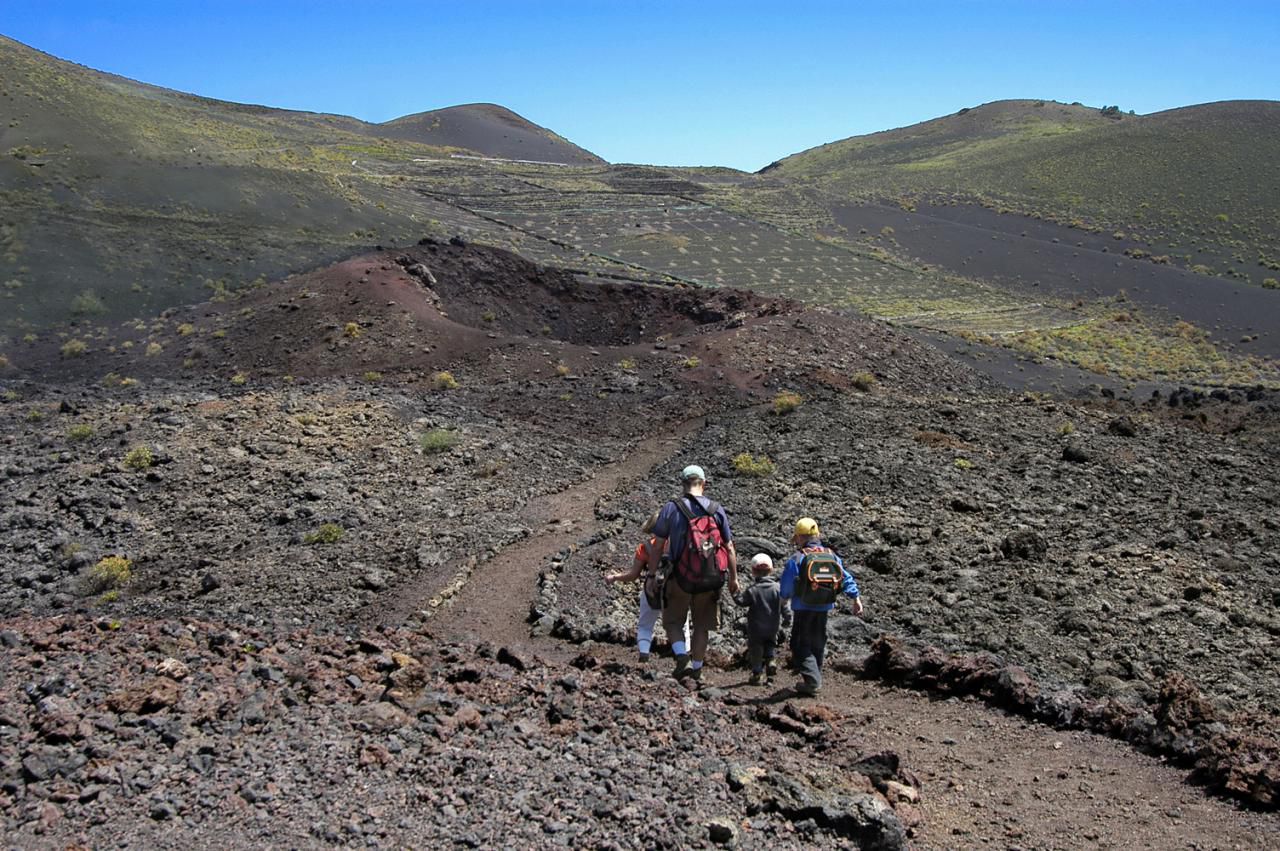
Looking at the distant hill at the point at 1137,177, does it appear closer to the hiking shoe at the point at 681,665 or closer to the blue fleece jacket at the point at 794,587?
the blue fleece jacket at the point at 794,587

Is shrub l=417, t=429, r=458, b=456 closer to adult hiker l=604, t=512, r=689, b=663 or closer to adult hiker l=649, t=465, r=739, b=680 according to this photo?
adult hiker l=604, t=512, r=689, b=663

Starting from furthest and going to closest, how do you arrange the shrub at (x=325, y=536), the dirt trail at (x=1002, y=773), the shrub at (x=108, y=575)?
the shrub at (x=325, y=536) < the shrub at (x=108, y=575) < the dirt trail at (x=1002, y=773)

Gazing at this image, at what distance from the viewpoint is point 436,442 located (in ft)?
50.0

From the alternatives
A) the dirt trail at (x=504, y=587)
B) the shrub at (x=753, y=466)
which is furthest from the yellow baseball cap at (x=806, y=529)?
the shrub at (x=753, y=466)

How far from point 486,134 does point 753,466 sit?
96.3 meters

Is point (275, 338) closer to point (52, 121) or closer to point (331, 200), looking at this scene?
point (331, 200)

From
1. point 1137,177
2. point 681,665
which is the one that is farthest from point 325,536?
point 1137,177

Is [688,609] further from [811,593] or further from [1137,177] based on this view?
[1137,177]

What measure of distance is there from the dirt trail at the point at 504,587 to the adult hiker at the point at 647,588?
1.42 metres

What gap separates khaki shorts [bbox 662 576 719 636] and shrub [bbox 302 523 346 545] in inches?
205

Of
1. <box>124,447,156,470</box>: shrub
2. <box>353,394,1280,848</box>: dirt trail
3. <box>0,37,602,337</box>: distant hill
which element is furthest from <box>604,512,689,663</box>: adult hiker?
<box>0,37,602,337</box>: distant hill

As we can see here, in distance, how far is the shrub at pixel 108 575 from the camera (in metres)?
10.5

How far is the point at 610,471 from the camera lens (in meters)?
15.5

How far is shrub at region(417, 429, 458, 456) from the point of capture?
15.1 meters
